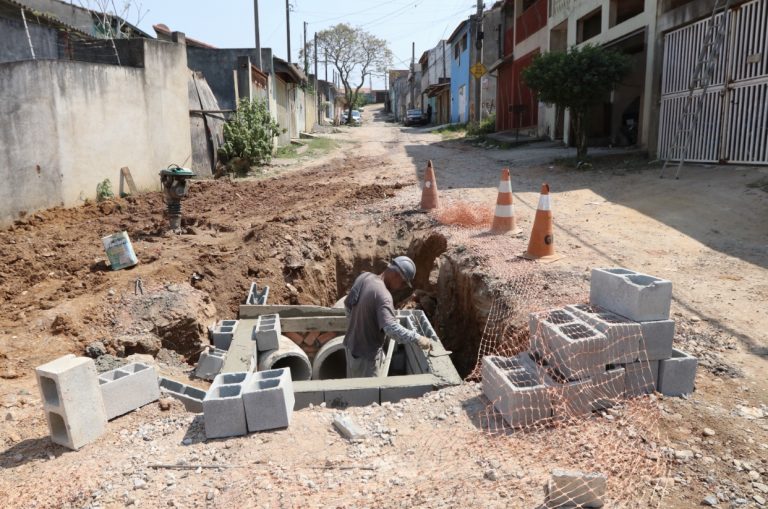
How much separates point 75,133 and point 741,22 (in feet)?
36.6

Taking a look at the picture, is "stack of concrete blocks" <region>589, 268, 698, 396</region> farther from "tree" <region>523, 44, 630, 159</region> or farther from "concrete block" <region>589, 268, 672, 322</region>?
"tree" <region>523, 44, 630, 159</region>

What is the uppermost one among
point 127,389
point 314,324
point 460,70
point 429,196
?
point 460,70

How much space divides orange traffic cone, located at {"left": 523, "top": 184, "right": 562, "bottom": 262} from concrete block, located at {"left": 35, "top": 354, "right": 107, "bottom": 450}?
14.0ft

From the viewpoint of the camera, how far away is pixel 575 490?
251 cm

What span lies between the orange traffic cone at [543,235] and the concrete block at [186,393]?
3.57 m

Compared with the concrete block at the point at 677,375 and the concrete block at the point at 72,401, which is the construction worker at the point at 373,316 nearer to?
the concrete block at the point at 677,375

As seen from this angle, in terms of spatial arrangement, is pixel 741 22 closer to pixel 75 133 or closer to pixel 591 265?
pixel 591 265

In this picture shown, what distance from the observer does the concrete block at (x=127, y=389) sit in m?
3.57

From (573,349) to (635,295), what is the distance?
0.53 metres

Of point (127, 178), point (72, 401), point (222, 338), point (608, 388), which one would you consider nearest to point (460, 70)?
point (127, 178)

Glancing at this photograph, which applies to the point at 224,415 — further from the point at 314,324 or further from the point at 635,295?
the point at 314,324

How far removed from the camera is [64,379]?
321cm

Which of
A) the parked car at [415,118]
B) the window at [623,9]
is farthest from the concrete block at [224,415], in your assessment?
the parked car at [415,118]

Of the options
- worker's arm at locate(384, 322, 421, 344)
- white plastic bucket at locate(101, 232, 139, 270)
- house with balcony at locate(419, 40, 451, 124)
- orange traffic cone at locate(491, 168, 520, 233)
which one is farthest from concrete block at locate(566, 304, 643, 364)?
house with balcony at locate(419, 40, 451, 124)
